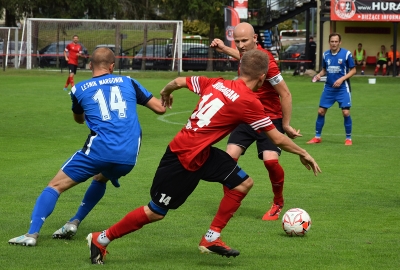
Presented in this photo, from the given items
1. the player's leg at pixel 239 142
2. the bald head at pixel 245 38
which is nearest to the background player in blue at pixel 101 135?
the bald head at pixel 245 38

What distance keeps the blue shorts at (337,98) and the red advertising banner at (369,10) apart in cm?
2328

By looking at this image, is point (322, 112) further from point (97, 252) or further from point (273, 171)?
point (97, 252)

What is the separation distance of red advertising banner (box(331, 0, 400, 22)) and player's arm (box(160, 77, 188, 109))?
1279 inches

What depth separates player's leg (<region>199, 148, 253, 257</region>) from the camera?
6.20m

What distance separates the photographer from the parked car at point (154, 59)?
40234 millimetres

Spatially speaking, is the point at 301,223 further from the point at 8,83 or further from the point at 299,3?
the point at 299,3

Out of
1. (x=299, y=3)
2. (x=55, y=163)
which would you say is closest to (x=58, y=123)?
(x=55, y=163)

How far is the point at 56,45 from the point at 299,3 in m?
13.5

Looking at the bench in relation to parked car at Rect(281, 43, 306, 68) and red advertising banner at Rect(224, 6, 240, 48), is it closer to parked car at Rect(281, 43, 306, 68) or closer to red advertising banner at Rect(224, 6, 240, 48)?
parked car at Rect(281, 43, 306, 68)

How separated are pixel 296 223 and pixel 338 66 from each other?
28.3ft

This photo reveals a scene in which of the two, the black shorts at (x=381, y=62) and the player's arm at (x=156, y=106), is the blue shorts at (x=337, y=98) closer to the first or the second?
the player's arm at (x=156, y=106)

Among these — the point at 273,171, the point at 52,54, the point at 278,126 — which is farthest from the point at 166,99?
the point at 52,54

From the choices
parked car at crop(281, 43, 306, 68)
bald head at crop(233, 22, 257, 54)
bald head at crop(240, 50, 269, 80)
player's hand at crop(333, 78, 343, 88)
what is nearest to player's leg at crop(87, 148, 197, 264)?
bald head at crop(240, 50, 269, 80)

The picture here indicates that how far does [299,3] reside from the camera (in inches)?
1665
